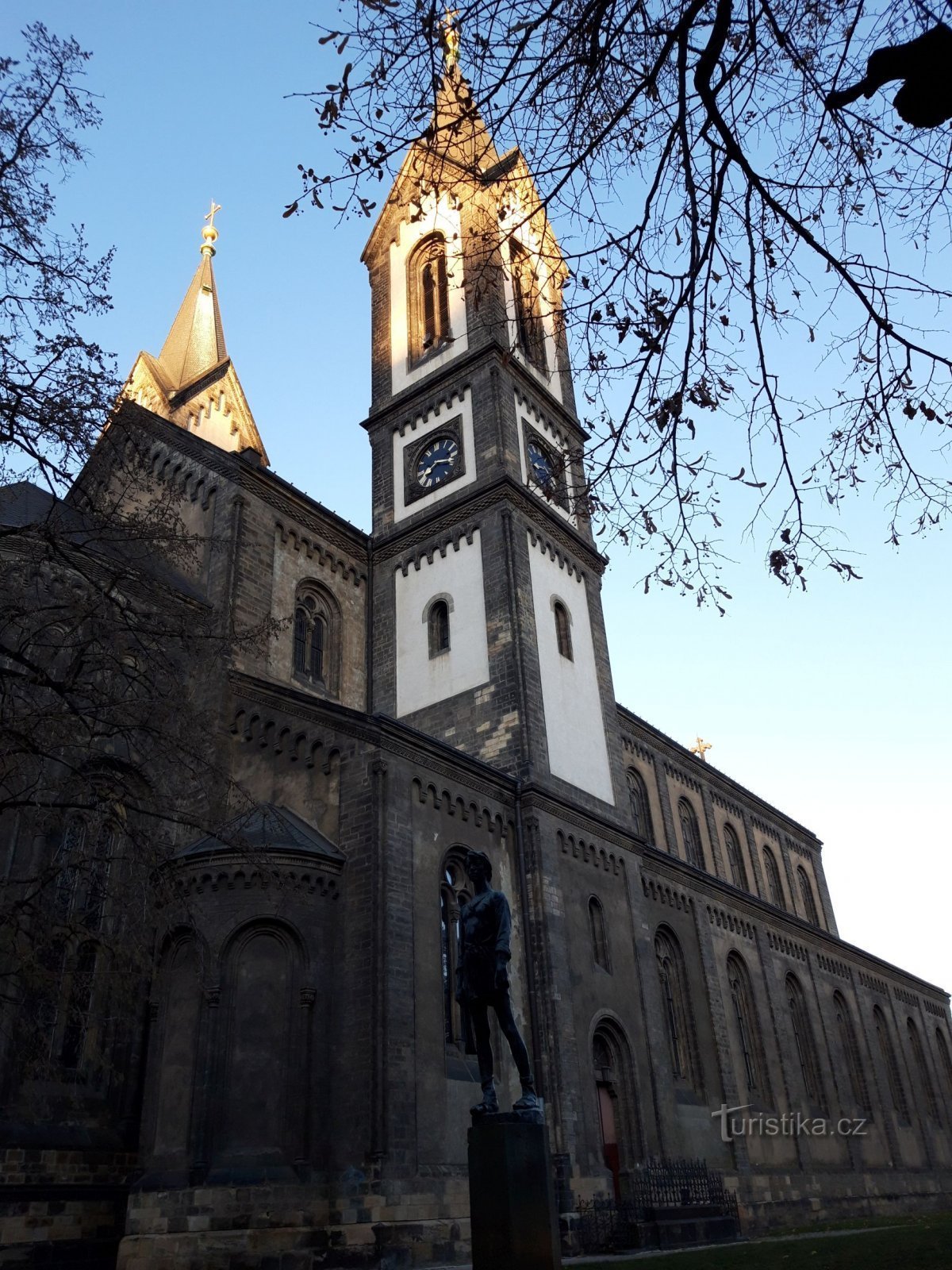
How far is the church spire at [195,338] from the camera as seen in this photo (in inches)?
1406

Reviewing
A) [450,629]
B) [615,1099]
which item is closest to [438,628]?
[450,629]

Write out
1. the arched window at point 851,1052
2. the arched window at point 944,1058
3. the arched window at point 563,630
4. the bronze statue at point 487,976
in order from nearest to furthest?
the bronze statue at point 487,976 → the arched window at point 563,630 → the arched window at point 851,1052 → the arched window at point 944,1058

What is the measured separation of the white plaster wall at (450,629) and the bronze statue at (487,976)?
13178 millimetres

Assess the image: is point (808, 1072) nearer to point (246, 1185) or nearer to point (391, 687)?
point (391, 687)

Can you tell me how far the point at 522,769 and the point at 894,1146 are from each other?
2317 centimetres

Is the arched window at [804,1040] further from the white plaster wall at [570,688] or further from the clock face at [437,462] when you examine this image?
the clock face at [437,462]

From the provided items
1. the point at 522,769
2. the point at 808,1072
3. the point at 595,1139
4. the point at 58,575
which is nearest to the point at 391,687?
the point at 522,769

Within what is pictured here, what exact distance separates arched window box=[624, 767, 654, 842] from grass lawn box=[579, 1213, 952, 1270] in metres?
16.8

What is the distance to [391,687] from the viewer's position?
25547 mm

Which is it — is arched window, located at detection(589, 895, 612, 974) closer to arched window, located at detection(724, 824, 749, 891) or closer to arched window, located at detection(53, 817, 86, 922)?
arched window, located at detection(53, 817, 86, 922)

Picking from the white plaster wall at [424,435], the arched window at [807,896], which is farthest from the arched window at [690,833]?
the white plaster wall at [424,435]

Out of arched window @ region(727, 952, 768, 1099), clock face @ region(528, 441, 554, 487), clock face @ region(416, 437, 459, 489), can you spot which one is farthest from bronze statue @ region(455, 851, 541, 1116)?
arched window @ region(727, 952, 768, 1099)

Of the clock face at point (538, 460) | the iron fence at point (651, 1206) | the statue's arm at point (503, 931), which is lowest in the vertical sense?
the iron fence at point (651, 1206)

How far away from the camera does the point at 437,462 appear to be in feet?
92.4
